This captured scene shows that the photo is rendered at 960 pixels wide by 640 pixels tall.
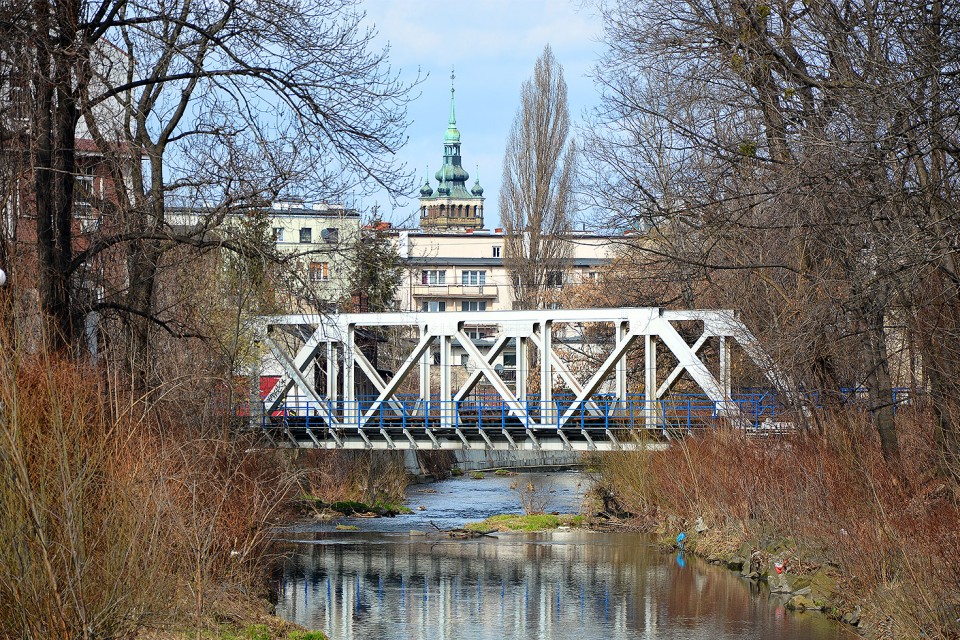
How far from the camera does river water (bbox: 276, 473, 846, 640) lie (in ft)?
55.2

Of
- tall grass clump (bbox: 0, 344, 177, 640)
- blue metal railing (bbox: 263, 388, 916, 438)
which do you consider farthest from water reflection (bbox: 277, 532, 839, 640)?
tall grass clump (bbox: 0, 344, 177, 640)

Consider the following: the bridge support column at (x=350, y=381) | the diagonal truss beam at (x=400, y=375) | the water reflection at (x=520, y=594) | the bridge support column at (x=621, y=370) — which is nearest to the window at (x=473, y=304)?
the bridge support column at (x=350, y=381)

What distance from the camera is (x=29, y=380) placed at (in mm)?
8930

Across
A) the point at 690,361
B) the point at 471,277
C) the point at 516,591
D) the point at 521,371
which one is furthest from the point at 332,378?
the point at 471,277

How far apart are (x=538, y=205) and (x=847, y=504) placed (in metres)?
34.9

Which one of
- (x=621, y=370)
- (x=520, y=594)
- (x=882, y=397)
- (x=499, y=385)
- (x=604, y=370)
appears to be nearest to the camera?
(x=882, y=397)

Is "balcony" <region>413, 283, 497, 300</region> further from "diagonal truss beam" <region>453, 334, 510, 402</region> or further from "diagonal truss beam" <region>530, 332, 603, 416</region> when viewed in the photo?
"diagonal truss beam" <region>530, 332, 603, 416</region>

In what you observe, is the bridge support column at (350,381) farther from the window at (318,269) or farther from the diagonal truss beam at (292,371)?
the window at (318,269)

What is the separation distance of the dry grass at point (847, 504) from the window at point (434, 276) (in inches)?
2076

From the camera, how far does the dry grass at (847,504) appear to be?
12.5 m

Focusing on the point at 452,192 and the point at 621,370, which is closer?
the point at 621,370

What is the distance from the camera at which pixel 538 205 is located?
1984 inches

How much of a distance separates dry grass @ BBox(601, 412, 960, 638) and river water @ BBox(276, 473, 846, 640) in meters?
1.13

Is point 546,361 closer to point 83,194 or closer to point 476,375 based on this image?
point 476,375
